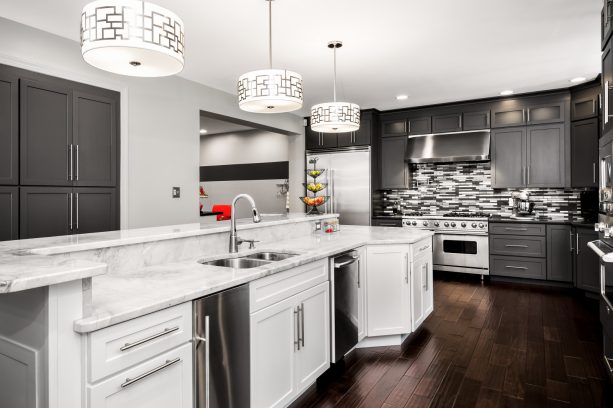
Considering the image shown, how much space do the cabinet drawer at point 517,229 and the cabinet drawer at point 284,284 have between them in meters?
3.79

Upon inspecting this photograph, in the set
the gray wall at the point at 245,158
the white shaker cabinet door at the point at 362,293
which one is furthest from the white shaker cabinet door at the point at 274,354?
the gray wall at the point at 245,158

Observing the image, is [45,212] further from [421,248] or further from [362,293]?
[421,248]

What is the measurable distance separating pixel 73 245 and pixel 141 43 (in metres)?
0.97

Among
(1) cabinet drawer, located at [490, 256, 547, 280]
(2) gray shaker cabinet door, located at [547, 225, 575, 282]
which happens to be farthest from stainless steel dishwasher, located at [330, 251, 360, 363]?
(2) gray shaker cabinet door, located at [547, 225, 575, 282]

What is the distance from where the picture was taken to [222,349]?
1.72 m

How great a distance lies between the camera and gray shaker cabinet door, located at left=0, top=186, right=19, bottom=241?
3045 millimetres

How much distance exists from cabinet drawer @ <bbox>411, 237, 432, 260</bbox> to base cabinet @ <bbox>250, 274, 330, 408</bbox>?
1.06 meters

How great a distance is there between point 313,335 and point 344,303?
18.1 inches

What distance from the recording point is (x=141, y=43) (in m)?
1.73

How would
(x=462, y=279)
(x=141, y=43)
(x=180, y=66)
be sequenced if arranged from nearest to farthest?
(x=141, y=43)
(x=180, y=66)
(x=462, y=279)

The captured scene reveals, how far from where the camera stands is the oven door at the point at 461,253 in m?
5.58

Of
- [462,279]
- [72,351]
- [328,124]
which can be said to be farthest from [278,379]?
[462,279]

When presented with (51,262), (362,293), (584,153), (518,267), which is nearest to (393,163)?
(518,267)

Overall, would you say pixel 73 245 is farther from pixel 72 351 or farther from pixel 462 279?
pixel 462 279
